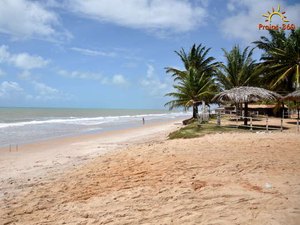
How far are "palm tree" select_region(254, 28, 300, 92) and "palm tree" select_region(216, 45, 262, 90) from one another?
1612mm

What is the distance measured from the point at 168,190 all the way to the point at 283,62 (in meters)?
23.6

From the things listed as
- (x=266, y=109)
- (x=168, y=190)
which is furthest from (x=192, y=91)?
(x=168, y=190)

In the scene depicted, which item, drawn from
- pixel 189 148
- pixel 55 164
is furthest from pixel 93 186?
pixel 189 148

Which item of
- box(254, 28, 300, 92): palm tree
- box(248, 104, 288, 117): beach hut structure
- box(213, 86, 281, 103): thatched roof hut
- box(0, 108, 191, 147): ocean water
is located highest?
box(254, 28, 300, 92): palm tree

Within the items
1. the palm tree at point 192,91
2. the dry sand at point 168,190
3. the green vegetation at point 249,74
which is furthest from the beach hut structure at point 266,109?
the dry sand at point 168,190

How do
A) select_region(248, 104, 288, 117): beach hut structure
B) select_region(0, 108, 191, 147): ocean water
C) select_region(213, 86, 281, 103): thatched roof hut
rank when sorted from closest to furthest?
select_region(213, 86, 281, 103): thatched roof hut
select_region(0, 108, 191, 147): ocean water
select_region(248, 104, 288, 117): beach hut structure

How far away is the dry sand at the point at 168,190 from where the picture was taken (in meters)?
4.23

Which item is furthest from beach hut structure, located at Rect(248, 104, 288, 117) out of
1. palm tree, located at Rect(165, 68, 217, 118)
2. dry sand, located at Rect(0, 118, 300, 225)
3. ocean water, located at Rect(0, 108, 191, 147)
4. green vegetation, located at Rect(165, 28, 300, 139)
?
dry sand, located at Rect(0, 118, 300, 225)

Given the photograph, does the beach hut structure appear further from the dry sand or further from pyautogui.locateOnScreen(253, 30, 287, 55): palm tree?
the dry sand

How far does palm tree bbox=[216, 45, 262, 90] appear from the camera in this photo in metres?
23.7

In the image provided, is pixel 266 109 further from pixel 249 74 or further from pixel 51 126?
pixel 51 126

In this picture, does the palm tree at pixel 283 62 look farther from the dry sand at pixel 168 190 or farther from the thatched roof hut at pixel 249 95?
the dry sand at pixel 168 190

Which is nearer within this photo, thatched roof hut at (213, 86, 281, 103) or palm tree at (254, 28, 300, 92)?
thatched roof hut at (213, 86, 281, 103)

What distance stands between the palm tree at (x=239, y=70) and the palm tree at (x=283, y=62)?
1612 millimetres
